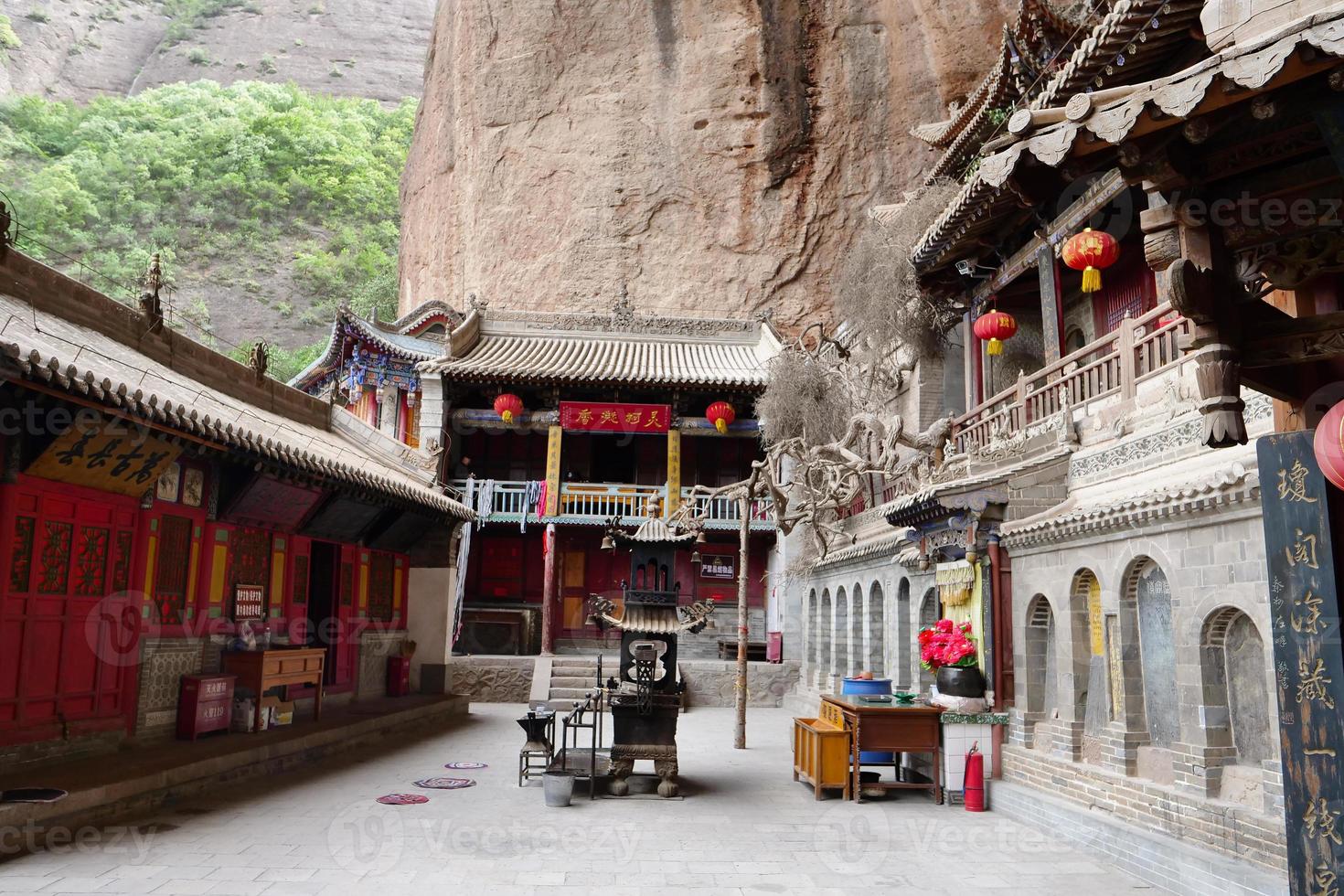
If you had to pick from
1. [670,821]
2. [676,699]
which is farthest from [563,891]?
[676,699]

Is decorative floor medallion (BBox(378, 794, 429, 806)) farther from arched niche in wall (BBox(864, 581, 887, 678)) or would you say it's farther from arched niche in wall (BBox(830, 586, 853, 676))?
arched niche in wall (BBox(830, 586, 853, 676))

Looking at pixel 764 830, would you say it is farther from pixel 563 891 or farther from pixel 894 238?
pixel 894 238

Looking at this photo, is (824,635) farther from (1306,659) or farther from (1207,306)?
(1207,306)

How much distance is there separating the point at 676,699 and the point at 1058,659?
3.50m

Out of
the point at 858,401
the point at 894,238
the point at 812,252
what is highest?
the point at 812,252

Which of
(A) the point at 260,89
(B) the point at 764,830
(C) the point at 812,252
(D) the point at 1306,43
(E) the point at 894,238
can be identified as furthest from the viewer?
(A) the point at 260,89

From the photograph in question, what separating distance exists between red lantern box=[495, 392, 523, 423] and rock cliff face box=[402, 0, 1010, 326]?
8.13 meters

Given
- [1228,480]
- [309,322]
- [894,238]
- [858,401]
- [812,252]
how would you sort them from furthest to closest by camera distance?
[309,322] < [812,252] < [858,401] < [894,238] < [1228,480]

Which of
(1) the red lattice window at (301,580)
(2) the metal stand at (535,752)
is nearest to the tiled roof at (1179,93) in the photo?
(2) the metal stand at (535,752)

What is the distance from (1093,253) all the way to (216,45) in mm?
59732

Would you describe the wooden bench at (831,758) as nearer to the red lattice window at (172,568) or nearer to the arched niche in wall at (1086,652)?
the arched niche in wall at (1086,652)

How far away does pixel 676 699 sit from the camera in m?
8.98

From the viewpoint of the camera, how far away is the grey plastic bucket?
8180 millimetres

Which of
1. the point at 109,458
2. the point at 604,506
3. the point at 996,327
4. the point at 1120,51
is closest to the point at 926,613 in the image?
the point at 996,327
